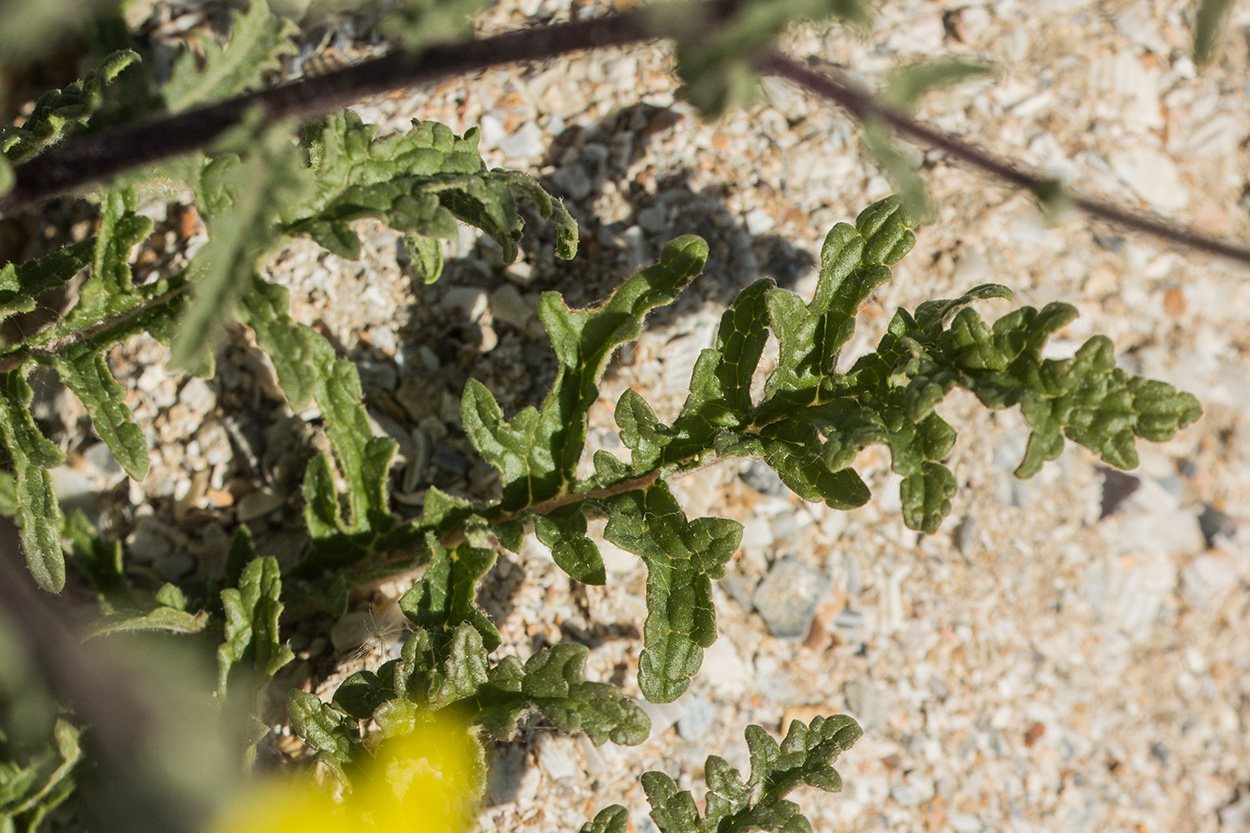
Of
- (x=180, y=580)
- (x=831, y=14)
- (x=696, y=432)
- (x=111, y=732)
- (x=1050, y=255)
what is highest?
(x=831, y=14)

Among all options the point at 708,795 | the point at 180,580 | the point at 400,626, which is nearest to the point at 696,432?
the point at 708,795

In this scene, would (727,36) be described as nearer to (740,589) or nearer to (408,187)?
(408,187)

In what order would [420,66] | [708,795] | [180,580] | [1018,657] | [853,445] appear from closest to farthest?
[420,66]
[853,445]
[708,795]
[180,580]
[1018,657]

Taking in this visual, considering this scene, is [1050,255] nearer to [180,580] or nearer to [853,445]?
[853,445]

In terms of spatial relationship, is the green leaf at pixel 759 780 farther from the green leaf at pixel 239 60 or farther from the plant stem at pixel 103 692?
the green leaf at pixel 239 60

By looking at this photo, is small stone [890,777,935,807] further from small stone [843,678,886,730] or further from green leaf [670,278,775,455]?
green leaf [670,278,775,455]

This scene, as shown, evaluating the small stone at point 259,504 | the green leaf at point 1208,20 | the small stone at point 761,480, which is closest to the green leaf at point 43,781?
the small stone at point 259,504

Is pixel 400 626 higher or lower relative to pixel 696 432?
lower
